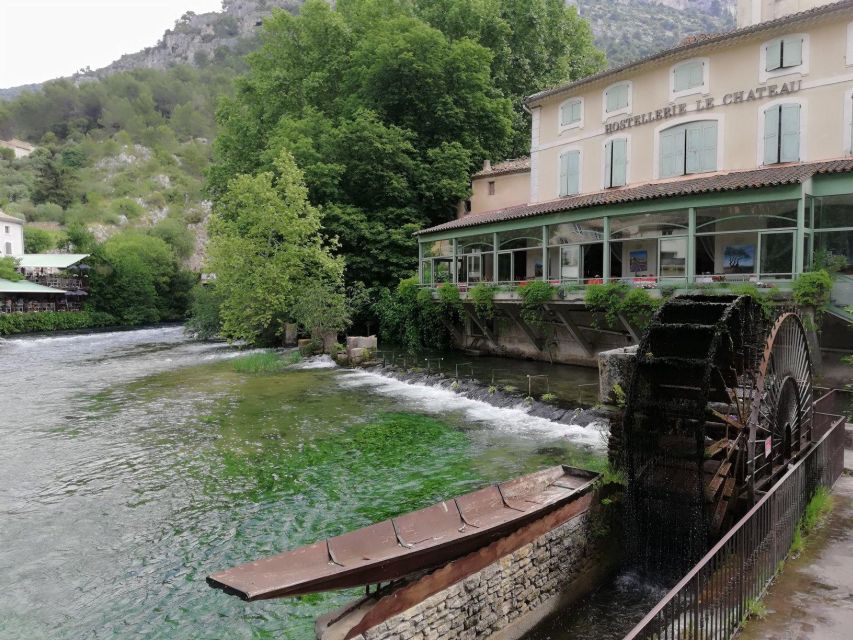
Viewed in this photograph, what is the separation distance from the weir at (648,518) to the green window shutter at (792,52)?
48.4 ft

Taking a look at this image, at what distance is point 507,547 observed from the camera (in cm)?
689

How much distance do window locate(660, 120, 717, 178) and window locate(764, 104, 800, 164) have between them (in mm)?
1837

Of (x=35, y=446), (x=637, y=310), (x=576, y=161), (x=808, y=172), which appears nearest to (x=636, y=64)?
(x=576, y=161)

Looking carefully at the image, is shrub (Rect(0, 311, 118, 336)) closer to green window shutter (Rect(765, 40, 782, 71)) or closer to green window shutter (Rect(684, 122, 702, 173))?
green window shutter (Rect(684, 122, 702, 173))

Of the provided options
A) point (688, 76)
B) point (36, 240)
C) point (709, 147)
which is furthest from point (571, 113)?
point (36, 240)

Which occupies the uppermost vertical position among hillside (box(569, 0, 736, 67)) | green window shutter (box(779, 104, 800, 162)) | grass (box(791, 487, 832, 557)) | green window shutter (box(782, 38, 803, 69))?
hillside (box(569, 0, 736, 67))

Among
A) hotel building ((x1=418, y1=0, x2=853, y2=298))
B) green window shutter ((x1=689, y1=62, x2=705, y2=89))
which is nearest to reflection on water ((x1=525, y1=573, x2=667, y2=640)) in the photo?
hotel building ((x1=418, y1=0, x2=853, y2=298))

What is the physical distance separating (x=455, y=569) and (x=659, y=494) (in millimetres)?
3856

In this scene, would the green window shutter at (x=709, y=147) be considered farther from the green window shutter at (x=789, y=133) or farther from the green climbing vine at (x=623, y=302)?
the green climbing vine at (x=623, y=302)

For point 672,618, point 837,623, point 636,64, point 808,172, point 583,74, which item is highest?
point 583,74

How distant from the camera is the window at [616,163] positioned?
1003 inches

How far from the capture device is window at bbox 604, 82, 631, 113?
2536cm

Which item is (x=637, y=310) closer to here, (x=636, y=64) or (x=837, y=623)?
(x=636, y=64)

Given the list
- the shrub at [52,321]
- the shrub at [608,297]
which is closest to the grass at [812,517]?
the shrub at [608,297]
